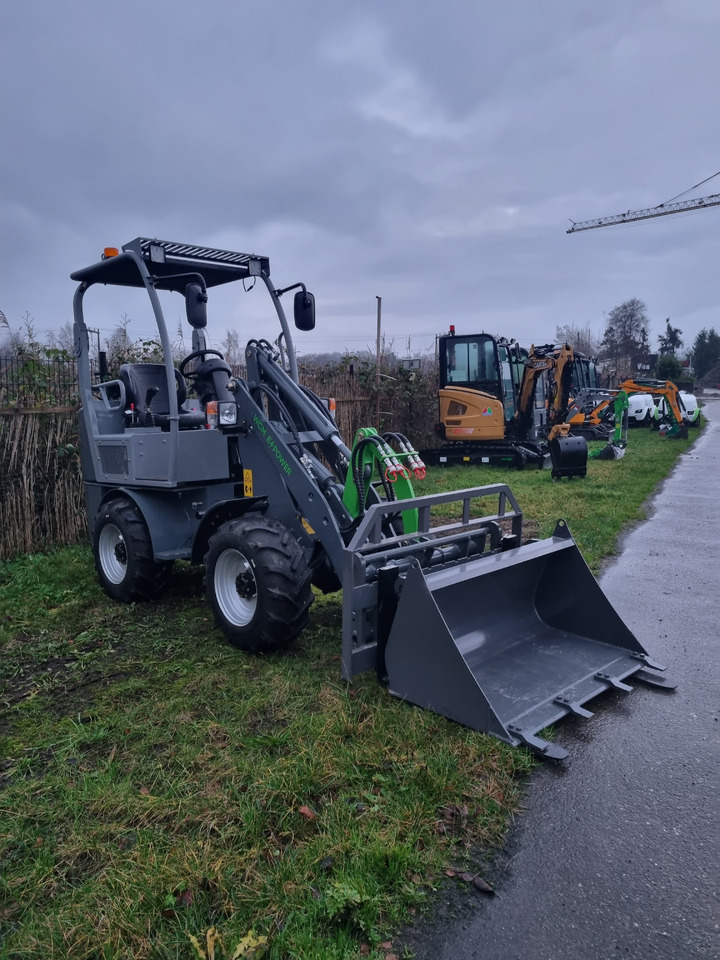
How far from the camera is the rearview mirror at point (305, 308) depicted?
5.40 meters

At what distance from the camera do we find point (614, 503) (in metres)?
10.0

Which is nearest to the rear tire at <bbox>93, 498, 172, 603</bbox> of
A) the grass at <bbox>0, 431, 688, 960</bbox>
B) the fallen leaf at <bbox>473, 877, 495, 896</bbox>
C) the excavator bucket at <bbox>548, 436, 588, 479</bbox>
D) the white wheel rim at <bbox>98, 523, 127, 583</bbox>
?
the white wheel rim at <bbox>98, 523, 127, 583</bbox>

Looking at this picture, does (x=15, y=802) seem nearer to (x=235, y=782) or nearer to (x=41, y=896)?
(x=41, y=896)

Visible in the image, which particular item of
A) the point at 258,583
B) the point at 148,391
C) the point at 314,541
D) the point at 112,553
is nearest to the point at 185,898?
the point at 258,583

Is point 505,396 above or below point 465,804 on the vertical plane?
above

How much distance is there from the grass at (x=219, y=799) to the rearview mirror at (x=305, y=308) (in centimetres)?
249

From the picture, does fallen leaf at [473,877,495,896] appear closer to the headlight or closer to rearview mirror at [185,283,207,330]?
the headlight

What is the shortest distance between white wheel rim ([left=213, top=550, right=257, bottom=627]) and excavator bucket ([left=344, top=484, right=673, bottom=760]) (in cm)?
95

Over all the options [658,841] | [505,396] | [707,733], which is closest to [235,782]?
[658,841]

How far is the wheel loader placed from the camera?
141 inches

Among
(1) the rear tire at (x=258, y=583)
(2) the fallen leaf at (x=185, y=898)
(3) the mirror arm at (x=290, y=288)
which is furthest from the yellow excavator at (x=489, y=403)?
(2) the fallen leaf at (x=185, y=898)

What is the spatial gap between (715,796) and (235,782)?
85.4 inches

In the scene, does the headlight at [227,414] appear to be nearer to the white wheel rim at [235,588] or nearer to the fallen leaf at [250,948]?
the white wheel rim at [235,588]

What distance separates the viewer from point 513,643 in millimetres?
4223
